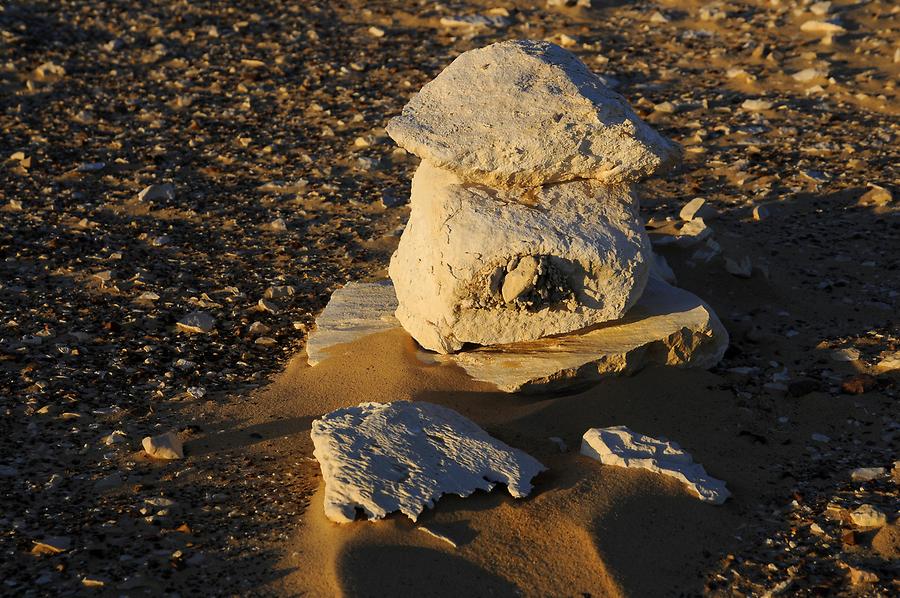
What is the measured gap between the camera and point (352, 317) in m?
6.11

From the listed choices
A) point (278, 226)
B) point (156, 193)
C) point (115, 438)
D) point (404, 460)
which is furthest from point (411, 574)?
point (156, 193)

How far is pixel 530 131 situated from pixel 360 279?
2.15 meters

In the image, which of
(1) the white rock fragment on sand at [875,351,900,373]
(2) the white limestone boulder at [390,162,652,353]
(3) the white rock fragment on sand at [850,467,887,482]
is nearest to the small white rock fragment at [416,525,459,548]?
(2) the white limestone boulder at [390,162,652,353]

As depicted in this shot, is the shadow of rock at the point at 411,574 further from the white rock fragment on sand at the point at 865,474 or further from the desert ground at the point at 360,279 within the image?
the white rock fragment on sand at the point at 865,474

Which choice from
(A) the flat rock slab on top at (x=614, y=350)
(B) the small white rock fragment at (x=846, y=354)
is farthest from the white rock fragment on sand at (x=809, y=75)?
(A) the flat rock slab on top at (x=614, y=350)

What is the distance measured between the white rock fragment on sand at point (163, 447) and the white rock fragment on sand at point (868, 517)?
10.0 ft

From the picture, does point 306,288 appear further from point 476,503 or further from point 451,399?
point 476,503

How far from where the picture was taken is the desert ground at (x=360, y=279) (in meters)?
4.22

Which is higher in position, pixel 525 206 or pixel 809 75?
pixel 525 206

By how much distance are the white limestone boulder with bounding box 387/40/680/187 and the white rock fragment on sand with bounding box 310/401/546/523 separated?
133 centimetres

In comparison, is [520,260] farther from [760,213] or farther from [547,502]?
[760,213]

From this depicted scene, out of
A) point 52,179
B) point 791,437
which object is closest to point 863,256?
point 791,437

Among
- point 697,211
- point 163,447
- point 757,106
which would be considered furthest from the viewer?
point 757,106

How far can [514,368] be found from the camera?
5348 millimetres
